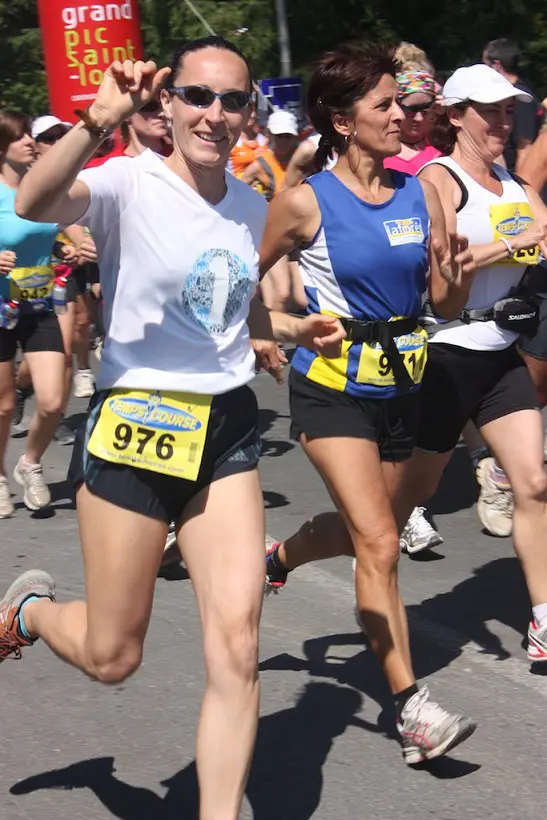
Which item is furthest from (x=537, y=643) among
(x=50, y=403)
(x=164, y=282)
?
(x=50, y=403)

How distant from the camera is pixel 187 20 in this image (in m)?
21.9

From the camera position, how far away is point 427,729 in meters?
4.21

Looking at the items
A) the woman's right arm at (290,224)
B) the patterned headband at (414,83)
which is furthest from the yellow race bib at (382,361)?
the patterned headband at (414,83)

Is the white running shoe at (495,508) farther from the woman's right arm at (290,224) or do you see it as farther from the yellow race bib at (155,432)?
the yellow race bib at (155,432)

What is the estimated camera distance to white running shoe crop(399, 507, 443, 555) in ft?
21.1

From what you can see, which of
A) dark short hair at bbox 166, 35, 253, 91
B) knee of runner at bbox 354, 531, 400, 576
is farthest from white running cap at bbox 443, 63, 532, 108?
knee of runner at bbox 354, 531, 400, 576

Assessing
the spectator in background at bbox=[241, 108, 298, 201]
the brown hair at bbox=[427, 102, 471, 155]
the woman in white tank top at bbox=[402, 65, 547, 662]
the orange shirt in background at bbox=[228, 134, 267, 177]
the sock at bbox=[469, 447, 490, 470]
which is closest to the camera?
the woman in white tank top at bbox=[402, 65, 547, 662]

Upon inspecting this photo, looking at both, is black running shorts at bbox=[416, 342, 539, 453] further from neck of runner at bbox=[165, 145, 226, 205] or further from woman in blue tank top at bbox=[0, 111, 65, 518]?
woman in blue tank top at bbox=[0, 111, 65, 518]

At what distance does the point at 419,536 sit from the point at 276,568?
1.14 metres

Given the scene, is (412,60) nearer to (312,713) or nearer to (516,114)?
(516,114)

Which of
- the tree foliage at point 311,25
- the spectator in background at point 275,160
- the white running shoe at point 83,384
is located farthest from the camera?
the tree foliage at point 311,25

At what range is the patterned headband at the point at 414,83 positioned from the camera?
720cm

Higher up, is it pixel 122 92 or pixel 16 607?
pixel 122 92

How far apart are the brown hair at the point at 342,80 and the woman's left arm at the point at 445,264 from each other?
0.36 metres
